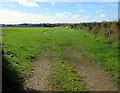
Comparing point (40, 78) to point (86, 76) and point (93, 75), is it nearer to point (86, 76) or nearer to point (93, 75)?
point (86, 76)

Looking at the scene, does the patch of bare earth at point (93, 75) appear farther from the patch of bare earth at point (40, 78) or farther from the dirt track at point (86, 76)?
the patch of bare earth at point (40, 78)

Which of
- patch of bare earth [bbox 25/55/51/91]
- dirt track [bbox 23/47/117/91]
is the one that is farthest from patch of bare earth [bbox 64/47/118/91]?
patch of bare earth [bbox 25/55/51/91]

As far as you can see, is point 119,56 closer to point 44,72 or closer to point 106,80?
point 106,80

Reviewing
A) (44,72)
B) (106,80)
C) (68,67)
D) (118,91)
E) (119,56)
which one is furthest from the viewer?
(119,56)

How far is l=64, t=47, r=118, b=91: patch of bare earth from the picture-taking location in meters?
6.13

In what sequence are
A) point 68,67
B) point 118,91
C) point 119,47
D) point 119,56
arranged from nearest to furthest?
point 118,91
point 68,67
point 119,56
point 119,47

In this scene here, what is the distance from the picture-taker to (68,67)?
28.1ft

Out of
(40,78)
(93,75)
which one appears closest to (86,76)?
(93,75)

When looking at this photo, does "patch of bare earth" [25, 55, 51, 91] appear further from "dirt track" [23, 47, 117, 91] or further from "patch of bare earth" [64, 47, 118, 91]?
"patch of bare earth" [64, 47, 118, 91]

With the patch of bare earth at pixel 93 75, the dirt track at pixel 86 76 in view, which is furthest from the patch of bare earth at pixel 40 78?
the patch of bare earth at pixel 93 75

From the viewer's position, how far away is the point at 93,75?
7414mm

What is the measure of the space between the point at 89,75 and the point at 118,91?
179 centimetres

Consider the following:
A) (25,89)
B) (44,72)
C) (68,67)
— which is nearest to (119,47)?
(68,67)

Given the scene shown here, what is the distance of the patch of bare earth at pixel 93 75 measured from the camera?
6.13 metres
